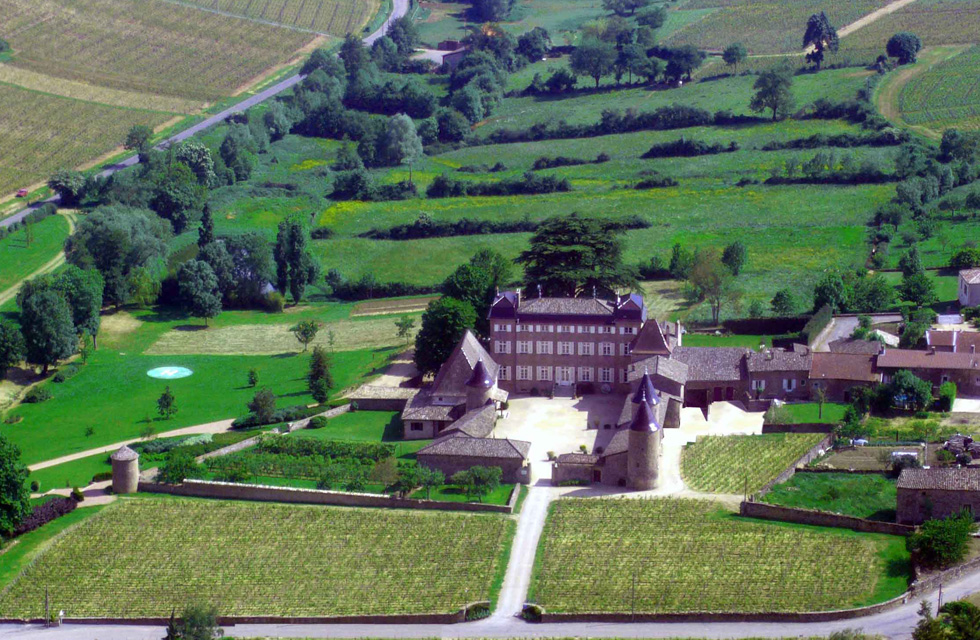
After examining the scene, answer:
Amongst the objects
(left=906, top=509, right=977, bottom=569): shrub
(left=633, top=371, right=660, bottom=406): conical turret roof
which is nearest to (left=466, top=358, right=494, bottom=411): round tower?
(left=633, top=371, right=660, bottom=406): conical turret roof

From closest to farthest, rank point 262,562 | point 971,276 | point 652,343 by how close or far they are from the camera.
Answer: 1. point 262,562
2. point 652,343
3. point 971,276

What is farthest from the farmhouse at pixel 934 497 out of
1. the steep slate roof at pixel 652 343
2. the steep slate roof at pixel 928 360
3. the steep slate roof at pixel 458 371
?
the steep slate roof at pixel 458 371

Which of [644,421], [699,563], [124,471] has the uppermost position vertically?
[644,421]

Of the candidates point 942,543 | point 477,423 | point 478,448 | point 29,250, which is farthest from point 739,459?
point 29,250

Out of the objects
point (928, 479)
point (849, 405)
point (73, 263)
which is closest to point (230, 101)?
point (73, 263)

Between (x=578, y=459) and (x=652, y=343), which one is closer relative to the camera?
(x=578, y=459)

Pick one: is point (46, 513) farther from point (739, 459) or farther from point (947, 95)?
point (947, 95)

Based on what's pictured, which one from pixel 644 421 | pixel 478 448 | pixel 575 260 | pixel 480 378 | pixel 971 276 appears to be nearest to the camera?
pixel 644 421

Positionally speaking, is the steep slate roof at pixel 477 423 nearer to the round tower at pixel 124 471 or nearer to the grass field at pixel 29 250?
the round tower at pixel 124 471
